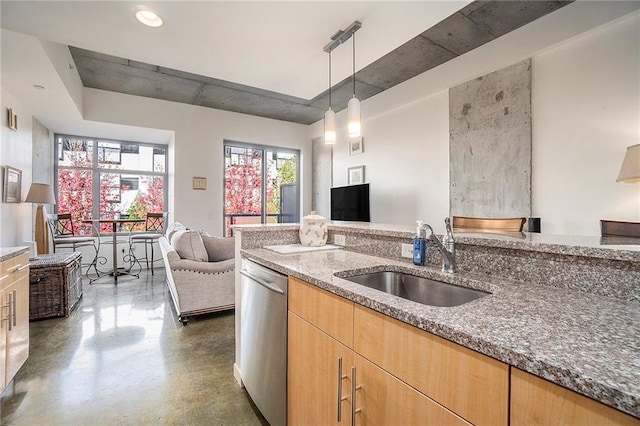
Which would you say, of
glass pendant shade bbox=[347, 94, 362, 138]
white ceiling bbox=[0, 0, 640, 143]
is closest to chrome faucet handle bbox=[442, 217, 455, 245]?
glass pendant shade bbox=[347, 94, 362, 138]

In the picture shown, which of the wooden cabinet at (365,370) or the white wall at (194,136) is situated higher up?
the white wall at (194,136)

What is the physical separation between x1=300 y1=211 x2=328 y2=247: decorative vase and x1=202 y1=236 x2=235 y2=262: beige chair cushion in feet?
5.22

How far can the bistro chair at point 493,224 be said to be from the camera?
2.20 m

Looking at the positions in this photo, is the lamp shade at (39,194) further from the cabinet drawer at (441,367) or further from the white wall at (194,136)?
the cabinet drawer at (441,367)

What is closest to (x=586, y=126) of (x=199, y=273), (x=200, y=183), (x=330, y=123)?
(x=330, y=123)

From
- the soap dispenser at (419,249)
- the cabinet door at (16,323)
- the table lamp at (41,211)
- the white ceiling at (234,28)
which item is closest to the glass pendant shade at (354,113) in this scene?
the white ceiling at (234,28)

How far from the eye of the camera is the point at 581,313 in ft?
2.74

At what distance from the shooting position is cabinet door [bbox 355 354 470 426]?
0.80m

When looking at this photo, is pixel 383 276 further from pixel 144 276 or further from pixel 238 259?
pixel 144 276

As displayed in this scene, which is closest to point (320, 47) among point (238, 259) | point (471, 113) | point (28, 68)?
point (238, 259)

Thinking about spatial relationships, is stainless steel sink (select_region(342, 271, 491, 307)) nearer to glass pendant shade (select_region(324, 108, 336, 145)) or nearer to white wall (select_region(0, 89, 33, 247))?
glass pendant shade (select_region(324, 108, 336, 145))

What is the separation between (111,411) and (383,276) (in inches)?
72.1

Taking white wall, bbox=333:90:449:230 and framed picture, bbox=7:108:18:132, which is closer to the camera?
framed picture, bbox=7:108:18:132

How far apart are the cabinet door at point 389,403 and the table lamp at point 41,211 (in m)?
4.78
